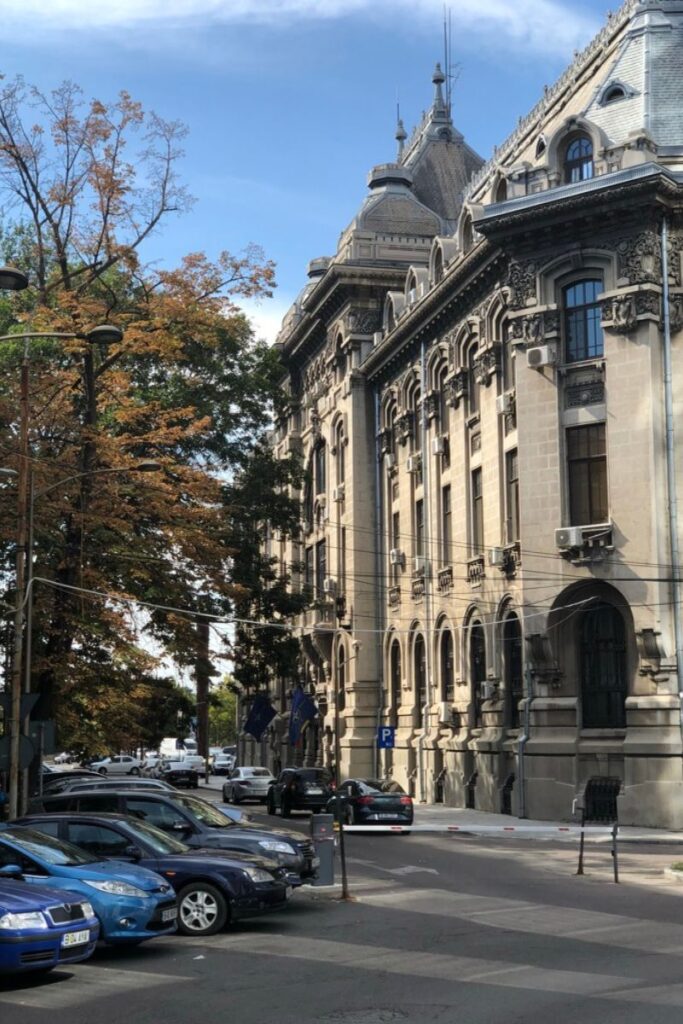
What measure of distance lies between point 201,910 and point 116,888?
7.15 feet

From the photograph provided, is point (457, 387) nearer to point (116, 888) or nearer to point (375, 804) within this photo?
point (375, 804)

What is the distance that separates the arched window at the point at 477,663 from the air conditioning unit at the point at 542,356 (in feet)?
29.8

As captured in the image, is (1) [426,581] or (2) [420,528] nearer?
(1) [426,581]

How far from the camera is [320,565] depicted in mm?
60625

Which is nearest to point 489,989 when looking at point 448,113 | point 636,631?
point 636,631

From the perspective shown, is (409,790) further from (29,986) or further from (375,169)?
(29,986)

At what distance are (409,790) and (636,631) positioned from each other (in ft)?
51.4

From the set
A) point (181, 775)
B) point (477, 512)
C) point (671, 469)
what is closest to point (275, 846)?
Result: point (671, 469)

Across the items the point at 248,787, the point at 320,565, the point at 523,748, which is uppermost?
the point at 320,565

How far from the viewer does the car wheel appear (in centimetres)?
1639

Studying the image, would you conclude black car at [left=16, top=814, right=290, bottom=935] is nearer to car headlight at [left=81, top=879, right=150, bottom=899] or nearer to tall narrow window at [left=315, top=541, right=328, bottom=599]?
car headlight at [left=81, top=879, right=150, bottom=899]

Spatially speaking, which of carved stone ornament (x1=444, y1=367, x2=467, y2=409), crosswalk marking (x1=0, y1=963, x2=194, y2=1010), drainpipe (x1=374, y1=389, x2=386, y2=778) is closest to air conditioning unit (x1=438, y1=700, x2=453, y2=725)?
drainpipe (x1=374, y1=389, x2=386, y2=778)

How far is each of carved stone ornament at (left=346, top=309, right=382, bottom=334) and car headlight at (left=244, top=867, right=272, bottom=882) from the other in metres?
41.1

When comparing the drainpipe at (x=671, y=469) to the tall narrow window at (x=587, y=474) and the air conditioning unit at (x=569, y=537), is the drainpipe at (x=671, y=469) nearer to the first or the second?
the tall narrow window at (x=587, y=474)
